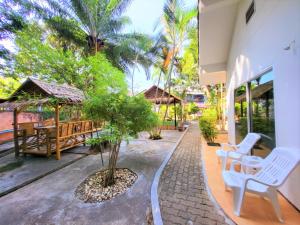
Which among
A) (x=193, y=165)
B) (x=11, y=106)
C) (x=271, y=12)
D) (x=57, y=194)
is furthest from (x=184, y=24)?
(x=57, y=194)

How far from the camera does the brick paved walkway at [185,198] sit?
101 inches

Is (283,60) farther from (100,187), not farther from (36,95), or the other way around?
(36,95)

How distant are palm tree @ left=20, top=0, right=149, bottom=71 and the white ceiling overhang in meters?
5.80

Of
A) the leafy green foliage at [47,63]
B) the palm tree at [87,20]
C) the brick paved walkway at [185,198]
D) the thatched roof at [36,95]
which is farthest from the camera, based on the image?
the palm tree at [87,20]

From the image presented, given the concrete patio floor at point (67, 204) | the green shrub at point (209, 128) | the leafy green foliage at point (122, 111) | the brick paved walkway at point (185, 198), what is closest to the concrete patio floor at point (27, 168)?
the concrete patio floor at point (67, 204)

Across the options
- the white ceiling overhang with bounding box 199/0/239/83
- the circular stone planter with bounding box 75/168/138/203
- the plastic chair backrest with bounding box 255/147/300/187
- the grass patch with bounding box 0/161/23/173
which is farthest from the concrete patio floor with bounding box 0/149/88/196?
the white ceiling overhang with bounding box 199/0/239/83

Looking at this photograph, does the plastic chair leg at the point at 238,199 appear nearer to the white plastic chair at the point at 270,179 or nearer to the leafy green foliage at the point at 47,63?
the white plastic chair at the point at 270,179

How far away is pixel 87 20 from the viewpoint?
941 centimetres

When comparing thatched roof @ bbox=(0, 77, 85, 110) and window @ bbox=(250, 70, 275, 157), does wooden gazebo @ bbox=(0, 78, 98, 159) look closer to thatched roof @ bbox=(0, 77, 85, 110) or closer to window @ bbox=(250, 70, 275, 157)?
thatched roof @ bbox=(0, 77, 85, 110)

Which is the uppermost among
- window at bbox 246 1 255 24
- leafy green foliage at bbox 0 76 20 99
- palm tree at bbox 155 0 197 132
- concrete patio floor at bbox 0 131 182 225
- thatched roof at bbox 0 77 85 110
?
palm tree at bbox 155 0 197 132

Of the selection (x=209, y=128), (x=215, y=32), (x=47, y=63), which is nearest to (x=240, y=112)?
(x=209, y=128)

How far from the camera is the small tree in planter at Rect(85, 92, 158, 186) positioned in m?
3.82

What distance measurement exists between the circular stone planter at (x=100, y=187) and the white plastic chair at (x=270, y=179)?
2417 mm

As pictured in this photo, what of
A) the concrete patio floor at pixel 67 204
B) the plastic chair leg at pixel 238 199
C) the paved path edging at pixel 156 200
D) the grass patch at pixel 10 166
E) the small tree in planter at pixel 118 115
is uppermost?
the small tree in planter at pixel 118 115
